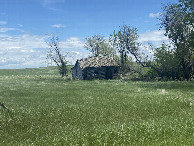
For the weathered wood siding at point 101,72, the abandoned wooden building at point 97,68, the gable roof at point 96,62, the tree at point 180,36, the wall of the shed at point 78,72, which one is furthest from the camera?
the wall of the shed at point 78,72

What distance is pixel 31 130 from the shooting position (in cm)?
1281

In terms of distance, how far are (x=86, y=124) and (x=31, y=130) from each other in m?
3.14

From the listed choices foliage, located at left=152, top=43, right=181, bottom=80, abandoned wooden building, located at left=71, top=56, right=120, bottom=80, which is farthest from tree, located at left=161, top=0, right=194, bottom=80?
abandoned wooden building, located at left=71, top=56, right=120, bottom=80

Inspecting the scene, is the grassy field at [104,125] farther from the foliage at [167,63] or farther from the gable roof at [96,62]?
the gable roof at [96,62]

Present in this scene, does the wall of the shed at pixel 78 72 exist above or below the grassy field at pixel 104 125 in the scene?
above

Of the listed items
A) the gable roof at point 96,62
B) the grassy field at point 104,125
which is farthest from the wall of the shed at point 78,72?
the grassy field at point 104,125

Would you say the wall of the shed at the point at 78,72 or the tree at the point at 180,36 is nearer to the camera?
the tree at the point at 180,36

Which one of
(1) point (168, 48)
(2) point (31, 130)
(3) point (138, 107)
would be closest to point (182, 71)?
(1) point (168, 48)

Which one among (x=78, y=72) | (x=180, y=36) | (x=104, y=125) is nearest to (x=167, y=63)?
(x=180, y=36)

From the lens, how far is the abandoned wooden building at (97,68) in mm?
67625

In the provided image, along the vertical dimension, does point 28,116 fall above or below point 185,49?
below

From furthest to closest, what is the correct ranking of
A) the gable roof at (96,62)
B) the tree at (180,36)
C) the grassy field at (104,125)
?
the gable roof at (96,62) → the tree at (180,36) → the grassy field at (104,125)

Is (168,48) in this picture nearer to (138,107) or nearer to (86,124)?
(138,107)

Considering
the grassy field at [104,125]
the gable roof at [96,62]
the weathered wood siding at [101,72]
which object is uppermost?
the gable roof at [96,62]
